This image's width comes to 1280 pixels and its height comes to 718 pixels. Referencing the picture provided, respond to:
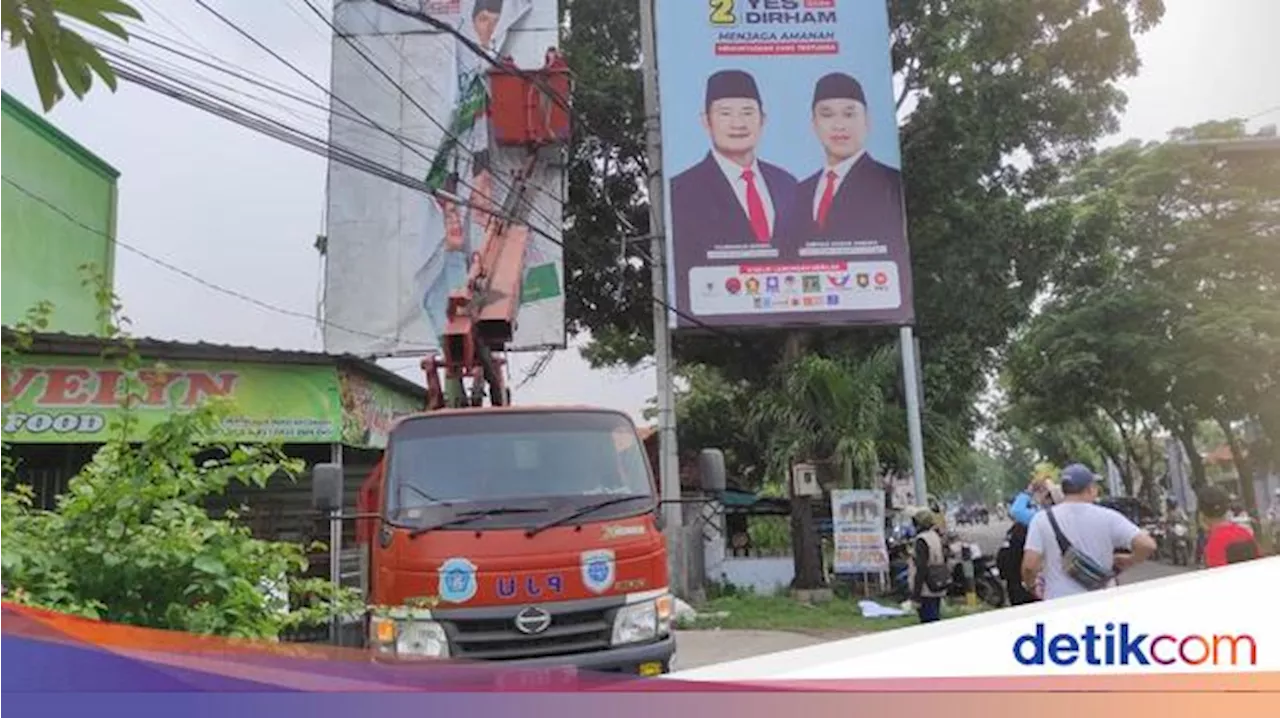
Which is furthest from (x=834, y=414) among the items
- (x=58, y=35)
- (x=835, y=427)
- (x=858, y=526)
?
(x=58, y=35)

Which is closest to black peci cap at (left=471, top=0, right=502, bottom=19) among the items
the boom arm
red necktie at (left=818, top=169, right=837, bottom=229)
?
the boom arm

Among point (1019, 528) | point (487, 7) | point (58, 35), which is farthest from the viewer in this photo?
point (487, 7)

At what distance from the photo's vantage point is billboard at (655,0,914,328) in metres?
9.84

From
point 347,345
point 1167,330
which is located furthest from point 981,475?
point 347,345

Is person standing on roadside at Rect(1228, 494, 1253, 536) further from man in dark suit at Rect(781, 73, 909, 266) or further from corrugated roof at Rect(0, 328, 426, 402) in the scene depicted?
man in dark suit at Rect(781, 73, 909, 266)

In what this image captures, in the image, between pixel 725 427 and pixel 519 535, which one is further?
pixel 725 427

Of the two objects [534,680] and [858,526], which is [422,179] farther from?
[534,680]

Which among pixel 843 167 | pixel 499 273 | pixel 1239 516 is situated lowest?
pixel 1239 516

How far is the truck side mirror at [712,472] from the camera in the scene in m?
4.68

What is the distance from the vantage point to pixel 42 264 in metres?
3.45

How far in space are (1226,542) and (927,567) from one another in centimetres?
236

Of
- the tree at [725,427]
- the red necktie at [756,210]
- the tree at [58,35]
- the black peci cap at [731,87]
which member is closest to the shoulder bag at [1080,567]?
the tree at [58,35]

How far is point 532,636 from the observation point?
366 cm

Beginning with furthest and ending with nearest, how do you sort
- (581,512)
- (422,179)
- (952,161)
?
1. (422,179)
2. (952,161)
3. (581,512)
